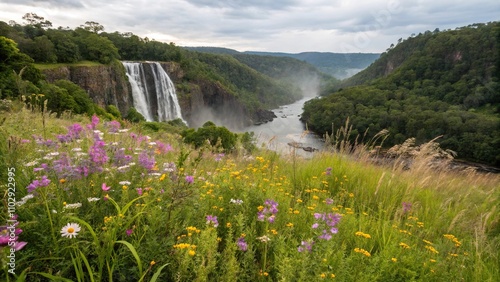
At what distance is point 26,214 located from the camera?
205 centimetres

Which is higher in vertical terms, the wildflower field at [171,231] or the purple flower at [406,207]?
the wildflower field at [171,231]

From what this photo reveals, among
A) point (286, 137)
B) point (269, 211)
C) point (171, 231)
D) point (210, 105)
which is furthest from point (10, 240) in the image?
point (210, 105)

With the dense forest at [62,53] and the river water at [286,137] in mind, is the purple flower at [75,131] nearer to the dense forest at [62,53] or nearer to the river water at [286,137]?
the dense forest at [62,53]

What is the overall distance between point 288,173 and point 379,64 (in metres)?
154

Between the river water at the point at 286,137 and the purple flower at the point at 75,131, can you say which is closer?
the purple flower at the point at 75,131

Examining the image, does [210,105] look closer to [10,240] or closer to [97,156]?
[97,156]

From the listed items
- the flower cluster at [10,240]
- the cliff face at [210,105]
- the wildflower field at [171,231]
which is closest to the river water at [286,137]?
the wildflower field at [171,231]

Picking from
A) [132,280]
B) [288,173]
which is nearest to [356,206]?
[288,173]

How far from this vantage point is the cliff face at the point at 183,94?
132 ft

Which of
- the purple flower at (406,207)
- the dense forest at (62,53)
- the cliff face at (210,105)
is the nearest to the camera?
the purple flower at (406,207)

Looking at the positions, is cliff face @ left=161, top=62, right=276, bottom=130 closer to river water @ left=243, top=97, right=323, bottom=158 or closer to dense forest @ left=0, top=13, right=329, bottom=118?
dense forest @ left=0, top=13, right=329, bottom=118

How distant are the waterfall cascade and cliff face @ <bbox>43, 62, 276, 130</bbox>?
1222 millimetres

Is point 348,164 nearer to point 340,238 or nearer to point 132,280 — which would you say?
point 340,238

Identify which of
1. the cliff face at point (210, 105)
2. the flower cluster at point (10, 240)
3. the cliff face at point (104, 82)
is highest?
the flower cluster at point (10, 240)
